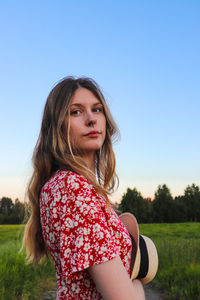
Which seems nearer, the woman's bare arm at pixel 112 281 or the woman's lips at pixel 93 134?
the woman's bare arm at pixel 112 281

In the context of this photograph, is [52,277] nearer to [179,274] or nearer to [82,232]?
[179,274]

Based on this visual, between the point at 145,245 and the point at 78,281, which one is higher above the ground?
the point at 145,245

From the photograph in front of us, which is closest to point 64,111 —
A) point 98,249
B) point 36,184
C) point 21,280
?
point 36,184

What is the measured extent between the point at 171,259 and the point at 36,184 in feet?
19.3

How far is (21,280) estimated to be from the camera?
5527 millimetres

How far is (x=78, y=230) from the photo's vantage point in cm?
143

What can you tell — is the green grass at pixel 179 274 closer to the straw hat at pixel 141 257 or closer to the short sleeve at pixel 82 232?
the straw hat at pixel 141 257

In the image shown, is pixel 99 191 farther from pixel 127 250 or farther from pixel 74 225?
pixel 127 250

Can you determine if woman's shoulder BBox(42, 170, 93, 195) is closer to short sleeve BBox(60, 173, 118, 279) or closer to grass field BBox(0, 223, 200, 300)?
short sleeve BBox(60, 173, 118, 279)

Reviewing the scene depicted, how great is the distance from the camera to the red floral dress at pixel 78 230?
1408 mm

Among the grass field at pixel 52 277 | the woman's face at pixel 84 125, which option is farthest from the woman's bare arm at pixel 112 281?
the grass field at pixel 52 277

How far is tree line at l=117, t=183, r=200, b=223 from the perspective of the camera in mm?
55219

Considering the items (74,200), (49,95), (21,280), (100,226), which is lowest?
(21,280)

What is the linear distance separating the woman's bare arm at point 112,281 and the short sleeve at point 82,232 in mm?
32
